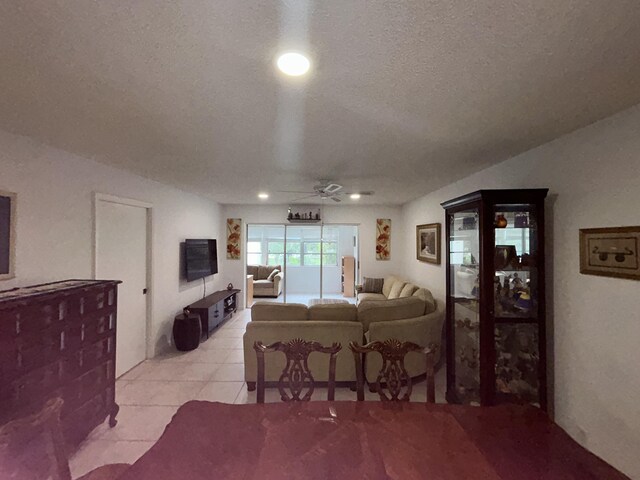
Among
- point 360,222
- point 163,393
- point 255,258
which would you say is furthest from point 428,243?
point 255,258

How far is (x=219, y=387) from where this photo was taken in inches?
128

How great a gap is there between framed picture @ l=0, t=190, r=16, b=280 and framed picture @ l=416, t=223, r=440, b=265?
4.61 meters

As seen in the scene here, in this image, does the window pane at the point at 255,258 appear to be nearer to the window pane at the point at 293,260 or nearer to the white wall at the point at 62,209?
the window pane at the point at 293,260

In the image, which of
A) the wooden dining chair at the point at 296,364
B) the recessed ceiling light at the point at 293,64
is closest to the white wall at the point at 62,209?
the wooden dining chair at the point at 296,364

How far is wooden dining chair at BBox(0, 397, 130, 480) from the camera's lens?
0.95 m

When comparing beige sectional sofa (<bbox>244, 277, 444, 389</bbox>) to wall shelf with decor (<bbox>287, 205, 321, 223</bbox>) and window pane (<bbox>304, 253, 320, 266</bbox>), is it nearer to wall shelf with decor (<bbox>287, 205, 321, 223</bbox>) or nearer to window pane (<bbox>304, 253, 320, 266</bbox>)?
wall shelf with decor (<bbox>287, 205, 321, 223</bbox>)

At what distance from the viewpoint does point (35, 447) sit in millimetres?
1004

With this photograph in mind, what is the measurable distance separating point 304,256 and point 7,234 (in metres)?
6.48

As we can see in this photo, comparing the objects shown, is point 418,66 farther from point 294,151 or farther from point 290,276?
point 290,276

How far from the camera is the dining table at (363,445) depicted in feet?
3.48

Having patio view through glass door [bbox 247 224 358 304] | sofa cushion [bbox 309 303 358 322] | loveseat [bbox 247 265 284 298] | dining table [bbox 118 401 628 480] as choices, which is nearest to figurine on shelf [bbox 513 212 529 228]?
dining table [bbox 118 401 628 480]

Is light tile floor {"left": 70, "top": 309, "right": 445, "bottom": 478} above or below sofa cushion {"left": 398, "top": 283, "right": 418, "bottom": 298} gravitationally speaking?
below

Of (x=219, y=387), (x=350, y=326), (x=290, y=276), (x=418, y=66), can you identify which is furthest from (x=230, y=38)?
(x=290, y=276)

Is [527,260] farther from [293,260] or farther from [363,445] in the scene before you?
[293,260]
